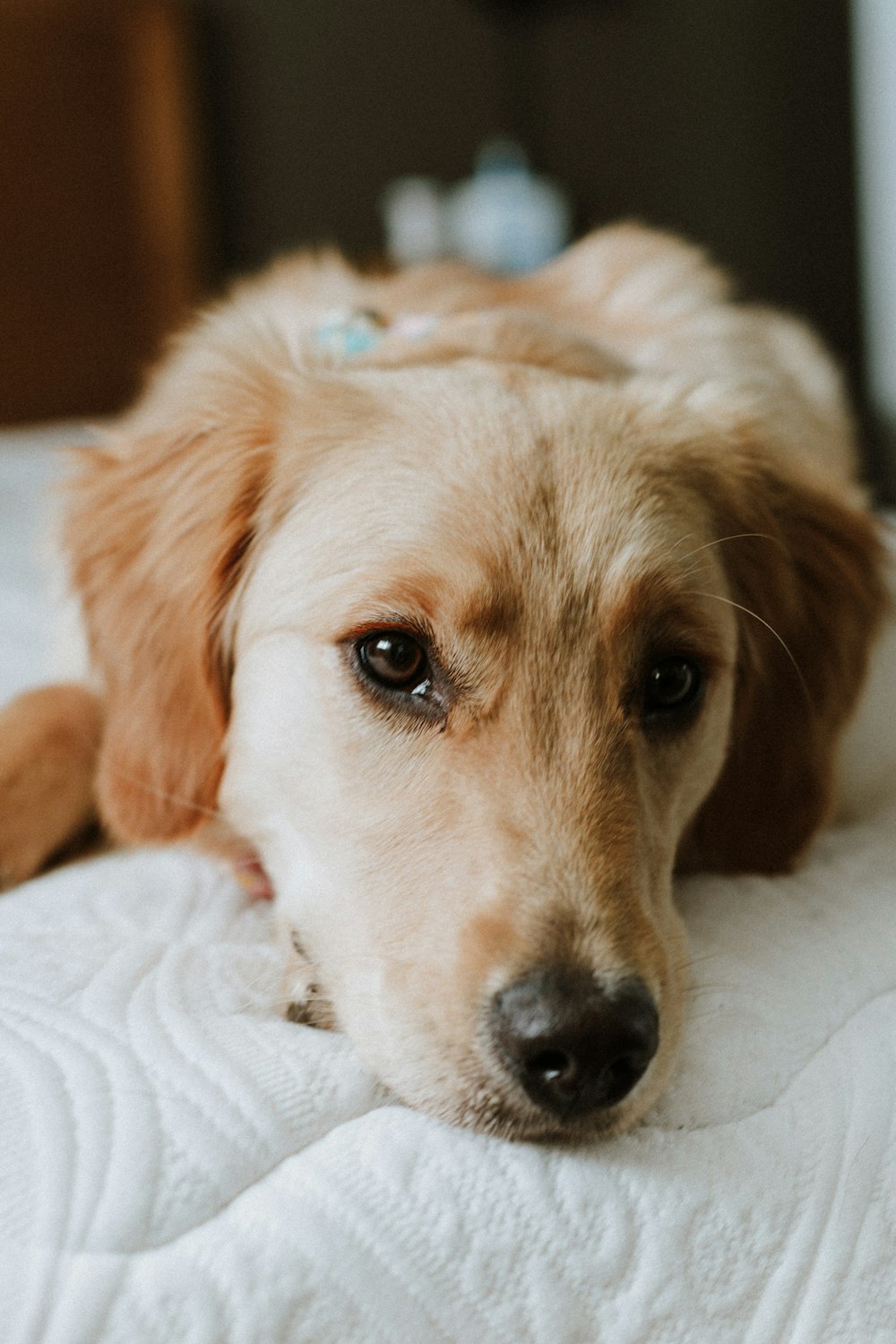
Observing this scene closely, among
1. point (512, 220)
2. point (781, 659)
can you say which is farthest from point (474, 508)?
point (512, 220)

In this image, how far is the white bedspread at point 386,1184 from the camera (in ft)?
2.53

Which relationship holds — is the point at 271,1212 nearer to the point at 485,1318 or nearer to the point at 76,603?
the point at 485,1318

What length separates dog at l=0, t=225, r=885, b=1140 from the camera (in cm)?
101

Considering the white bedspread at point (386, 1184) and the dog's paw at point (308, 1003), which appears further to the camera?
the dog's paw at point (308, 1003)

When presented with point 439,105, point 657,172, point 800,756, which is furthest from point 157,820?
point 439,105

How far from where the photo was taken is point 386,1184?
0.85 m

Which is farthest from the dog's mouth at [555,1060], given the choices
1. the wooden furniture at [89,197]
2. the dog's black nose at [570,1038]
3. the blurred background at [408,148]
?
the wooden furniture at [89,197]

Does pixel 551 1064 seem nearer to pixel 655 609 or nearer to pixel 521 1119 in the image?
pixel 521 1119

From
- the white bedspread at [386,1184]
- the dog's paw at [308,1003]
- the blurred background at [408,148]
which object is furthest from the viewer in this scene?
the blurred background at [408,148]

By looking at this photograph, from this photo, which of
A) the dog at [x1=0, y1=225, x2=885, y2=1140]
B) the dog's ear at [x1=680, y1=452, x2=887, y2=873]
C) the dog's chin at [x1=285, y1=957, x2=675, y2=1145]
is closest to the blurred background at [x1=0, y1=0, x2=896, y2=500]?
the dog's ear at [x1=680, y1=452, x2=887, y2=873]

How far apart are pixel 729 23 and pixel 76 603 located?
5.18 metres

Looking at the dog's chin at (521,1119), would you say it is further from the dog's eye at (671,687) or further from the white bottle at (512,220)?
the white bottle at (512,220)

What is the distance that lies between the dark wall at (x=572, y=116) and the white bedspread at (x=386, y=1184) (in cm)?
515

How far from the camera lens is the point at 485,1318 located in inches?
32.3
